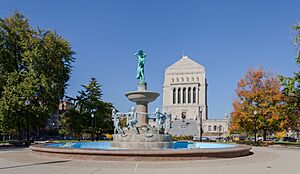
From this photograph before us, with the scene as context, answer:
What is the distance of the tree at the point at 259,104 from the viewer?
3625 cm

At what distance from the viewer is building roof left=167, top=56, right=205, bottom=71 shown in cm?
11562

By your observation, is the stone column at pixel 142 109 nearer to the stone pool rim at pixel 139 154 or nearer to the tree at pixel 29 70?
the stone pool rim at pixel 139 154

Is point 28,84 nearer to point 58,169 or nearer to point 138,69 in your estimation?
point 138,69

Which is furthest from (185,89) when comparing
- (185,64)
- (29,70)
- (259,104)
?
(29,70)

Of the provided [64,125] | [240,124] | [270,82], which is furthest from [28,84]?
[270,82]

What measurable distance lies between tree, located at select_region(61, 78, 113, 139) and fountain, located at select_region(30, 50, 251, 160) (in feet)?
82.3

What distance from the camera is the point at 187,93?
373 ft

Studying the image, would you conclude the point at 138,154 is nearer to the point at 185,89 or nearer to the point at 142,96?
the point at 142,96

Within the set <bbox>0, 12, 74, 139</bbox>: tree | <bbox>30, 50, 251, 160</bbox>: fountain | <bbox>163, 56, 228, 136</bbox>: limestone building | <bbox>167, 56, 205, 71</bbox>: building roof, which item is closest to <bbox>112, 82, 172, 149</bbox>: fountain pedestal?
<bbox>30, 50, 251, 160</bbox>: fountain

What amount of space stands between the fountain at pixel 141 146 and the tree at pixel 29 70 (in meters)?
10.9

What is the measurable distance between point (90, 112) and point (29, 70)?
61.6 ft

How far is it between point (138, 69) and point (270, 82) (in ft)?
72.8

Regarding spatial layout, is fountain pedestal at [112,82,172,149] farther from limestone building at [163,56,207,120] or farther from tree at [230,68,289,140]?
limestone building at [163,56,207,120]

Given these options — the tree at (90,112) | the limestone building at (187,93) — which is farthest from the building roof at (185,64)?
the tree at (90,112)
